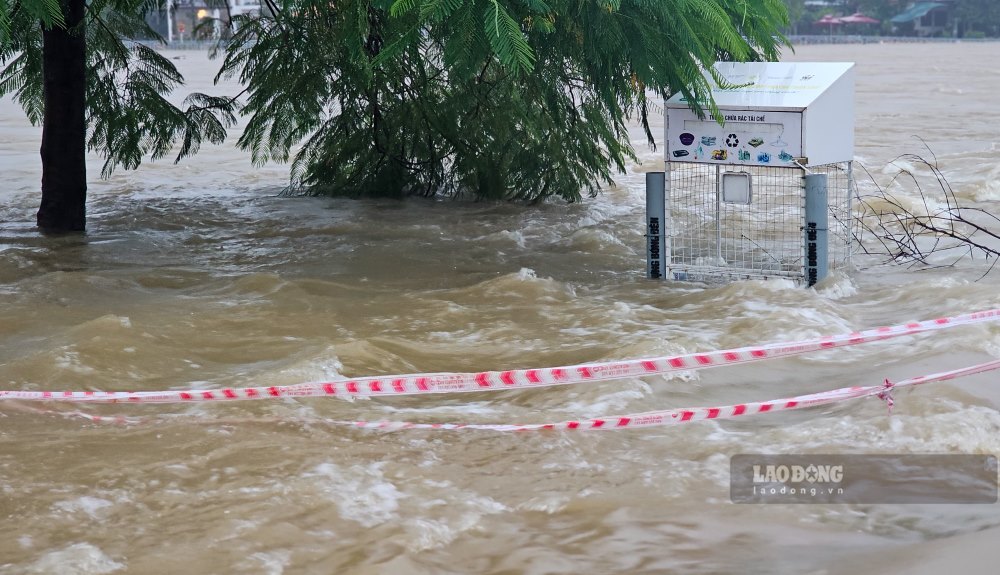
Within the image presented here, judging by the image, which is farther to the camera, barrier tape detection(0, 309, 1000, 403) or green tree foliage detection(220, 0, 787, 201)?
green tree foliage detection(220, 0, 787, 201)

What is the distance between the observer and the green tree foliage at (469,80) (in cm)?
726

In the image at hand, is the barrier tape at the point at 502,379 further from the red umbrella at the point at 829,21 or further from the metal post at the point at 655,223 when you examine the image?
the red umbrella at the point at 829,21

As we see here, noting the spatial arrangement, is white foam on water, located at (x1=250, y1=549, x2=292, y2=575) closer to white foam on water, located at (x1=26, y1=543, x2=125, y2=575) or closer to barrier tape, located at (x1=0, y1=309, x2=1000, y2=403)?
white foam on water, located at (x1=26, y1=543, x2=125, y2=575)

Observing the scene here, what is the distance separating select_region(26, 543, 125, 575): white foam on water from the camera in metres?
3.96

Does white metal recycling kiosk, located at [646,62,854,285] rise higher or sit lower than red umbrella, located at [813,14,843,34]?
lower

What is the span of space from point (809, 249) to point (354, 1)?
3541 millimetres

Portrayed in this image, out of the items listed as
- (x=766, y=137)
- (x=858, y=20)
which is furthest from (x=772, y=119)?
(x=858, y=20)

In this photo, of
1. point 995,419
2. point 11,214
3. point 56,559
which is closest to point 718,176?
point 995,419

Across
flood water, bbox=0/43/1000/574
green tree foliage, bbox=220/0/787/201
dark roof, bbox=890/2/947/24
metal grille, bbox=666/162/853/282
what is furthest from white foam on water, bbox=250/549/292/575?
dark roof, bbox=890/2/947/24

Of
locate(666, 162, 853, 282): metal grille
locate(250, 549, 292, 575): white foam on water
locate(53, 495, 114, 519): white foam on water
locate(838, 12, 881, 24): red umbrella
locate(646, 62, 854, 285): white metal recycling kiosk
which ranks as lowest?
locate(250, 549, 292, 575): white foam on water

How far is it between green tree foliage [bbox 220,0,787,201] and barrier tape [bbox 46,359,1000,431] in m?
2.14

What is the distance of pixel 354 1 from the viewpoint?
303 inches

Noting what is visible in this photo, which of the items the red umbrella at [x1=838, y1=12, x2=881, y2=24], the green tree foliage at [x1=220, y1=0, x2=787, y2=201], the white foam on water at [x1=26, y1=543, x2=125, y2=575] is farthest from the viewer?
the red umbrella at [x1=838, y1=12, x2=881, y2=24]

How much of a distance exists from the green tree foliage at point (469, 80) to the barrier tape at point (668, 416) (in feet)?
7.01
